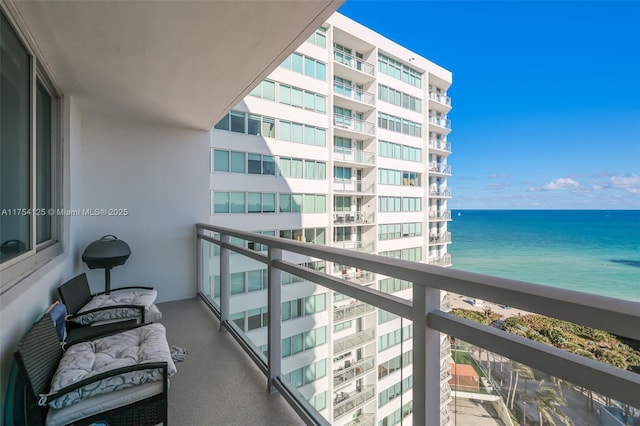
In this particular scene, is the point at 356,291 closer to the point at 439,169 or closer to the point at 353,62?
the point at 353,62

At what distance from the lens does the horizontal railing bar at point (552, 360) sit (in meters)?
0.63

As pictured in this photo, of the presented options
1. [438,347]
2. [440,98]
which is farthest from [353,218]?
[438,347]

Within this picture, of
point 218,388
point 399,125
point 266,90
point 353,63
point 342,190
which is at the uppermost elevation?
point 353,63

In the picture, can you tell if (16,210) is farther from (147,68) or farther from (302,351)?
(302,351)

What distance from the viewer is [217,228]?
3.60 meters

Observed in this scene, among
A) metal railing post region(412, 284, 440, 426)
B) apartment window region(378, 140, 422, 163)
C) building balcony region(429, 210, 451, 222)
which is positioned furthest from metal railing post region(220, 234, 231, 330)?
building balcony region(429, 210, 451, 222)

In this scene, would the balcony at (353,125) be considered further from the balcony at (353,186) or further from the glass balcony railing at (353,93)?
the balcony at (353,186)

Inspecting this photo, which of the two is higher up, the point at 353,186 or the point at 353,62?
the point at 353,62

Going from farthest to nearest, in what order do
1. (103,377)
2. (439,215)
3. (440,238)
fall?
1. (439,215)
2. (440,238)
3. (103,377)

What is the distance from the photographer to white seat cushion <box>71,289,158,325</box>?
2.61m

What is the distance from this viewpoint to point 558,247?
3175cm

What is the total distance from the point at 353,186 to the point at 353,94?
516 centimetres

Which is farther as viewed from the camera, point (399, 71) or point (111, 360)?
point (399, 71)

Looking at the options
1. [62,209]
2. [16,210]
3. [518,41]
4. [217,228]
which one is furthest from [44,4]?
[518,41]
